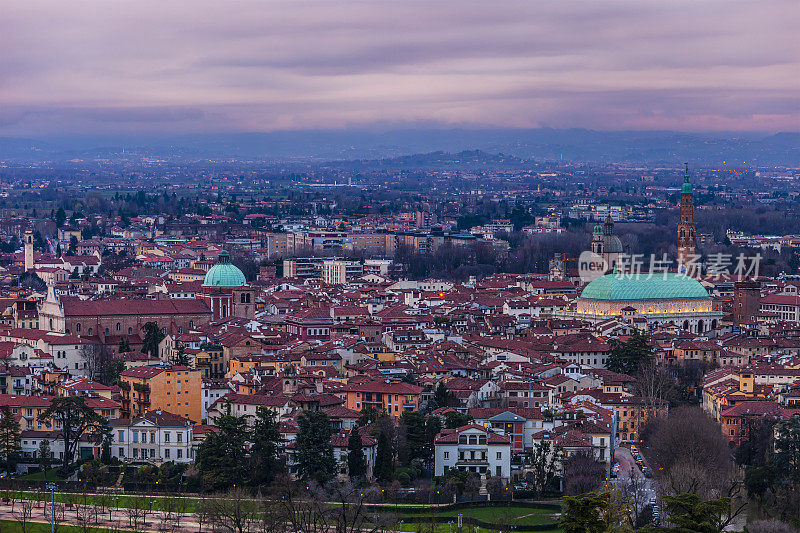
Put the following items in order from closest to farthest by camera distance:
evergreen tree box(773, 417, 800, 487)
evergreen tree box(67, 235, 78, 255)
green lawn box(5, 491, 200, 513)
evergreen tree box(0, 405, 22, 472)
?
evergreen tree box(773, 417, 800, 487) → green lawn box(5, 491, 200, 513) → evergreen tree box(0, 405, 22, 472) → evergreen tree box(67, 235, 78, 255)

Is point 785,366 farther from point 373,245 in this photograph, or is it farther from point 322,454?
point 373,245

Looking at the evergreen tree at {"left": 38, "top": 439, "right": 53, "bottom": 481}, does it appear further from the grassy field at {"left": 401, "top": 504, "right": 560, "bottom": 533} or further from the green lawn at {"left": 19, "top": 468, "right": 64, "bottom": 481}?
the grassy field at {"left": 401, "top": 504, "right": 560, "bottom": 533}

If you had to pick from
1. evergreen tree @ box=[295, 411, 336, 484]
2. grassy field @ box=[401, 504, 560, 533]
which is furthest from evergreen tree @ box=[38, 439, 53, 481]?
grassy field @ box=[401, 504, 560, 533]

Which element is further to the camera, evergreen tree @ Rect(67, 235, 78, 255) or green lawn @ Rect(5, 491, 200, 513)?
evergreen tree @ Rect(67, 235, 78, 255)

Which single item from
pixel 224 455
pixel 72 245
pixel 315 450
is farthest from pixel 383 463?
pixel 72 245

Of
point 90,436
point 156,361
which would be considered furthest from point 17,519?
point 156,361

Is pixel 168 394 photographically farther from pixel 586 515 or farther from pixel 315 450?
pixel 586 515

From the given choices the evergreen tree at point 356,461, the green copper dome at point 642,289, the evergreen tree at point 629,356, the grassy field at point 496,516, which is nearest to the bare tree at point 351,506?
the evergreen tree at point 356,461

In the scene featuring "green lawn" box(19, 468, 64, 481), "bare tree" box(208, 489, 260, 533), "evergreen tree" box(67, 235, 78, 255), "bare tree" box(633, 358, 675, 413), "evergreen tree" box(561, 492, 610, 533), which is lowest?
"evergreen tree" box(67, 235, 78, 255)
